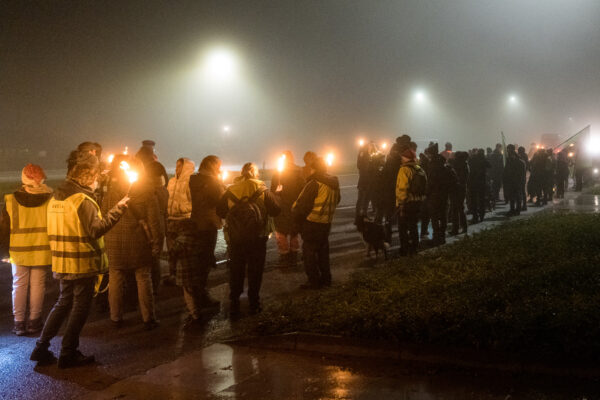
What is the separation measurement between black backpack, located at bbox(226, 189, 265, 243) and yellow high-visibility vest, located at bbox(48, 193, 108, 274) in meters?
1.79

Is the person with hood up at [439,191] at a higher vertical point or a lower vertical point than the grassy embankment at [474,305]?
higher

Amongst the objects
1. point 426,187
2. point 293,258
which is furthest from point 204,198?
point 426,187

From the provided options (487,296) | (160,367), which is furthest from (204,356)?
(487,296)

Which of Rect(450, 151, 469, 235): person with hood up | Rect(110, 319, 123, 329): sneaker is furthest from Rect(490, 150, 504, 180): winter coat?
Rect(110, 319, 123, 329): sneaker

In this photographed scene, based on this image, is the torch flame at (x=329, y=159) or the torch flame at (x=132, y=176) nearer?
the torch flame at (x=132, y=176)

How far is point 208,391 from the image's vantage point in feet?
15.3

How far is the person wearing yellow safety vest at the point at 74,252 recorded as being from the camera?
5258mm

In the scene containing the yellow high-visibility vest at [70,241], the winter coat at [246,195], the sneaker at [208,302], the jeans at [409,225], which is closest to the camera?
the yellow high-visibility vest at [70,241]

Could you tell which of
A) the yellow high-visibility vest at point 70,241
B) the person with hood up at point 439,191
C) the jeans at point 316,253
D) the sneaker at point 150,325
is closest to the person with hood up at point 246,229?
the sneaker at point 150,325

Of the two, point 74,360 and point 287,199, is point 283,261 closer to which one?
point 287,199

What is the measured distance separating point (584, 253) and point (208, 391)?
6397mm

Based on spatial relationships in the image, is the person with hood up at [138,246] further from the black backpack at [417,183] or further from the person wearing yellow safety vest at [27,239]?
the black backpack at [417,183]

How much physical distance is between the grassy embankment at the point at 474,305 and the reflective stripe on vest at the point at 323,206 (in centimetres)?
98

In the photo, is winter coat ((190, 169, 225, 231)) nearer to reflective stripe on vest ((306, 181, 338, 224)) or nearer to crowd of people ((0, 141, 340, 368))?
crowd of people ((0, 141, 340, 368))
